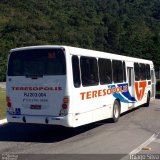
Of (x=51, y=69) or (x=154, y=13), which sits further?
(x=154, y=13)

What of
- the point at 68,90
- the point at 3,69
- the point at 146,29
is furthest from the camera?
the point at 146,29

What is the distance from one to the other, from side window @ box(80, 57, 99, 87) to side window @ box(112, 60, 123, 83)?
7.30ft

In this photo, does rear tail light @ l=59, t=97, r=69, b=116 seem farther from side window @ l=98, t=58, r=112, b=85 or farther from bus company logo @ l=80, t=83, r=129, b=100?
side window @ l=98, t=58, r=112, b=85

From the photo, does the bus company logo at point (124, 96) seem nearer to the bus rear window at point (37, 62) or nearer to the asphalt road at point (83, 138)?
the asphalt road at point (83, 138)

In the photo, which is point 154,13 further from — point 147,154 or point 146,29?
point 147,154

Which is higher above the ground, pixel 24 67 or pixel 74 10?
pixel 74 10

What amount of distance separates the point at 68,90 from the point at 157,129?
3889mm

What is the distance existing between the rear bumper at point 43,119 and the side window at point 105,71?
9.45 ft

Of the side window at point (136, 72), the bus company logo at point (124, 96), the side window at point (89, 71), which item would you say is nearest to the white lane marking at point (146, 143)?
the side window at point (89, 71)

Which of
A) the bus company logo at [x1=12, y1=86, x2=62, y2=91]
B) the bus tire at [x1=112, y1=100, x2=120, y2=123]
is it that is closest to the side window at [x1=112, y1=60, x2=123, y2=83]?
the bus tire at [x1=112, y1=100, x2=120, y2=123]

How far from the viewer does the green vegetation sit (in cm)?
8970

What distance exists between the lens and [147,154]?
30.3 feet

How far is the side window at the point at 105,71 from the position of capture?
13.5 meters

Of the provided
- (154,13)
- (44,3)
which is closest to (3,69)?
(44,3)
